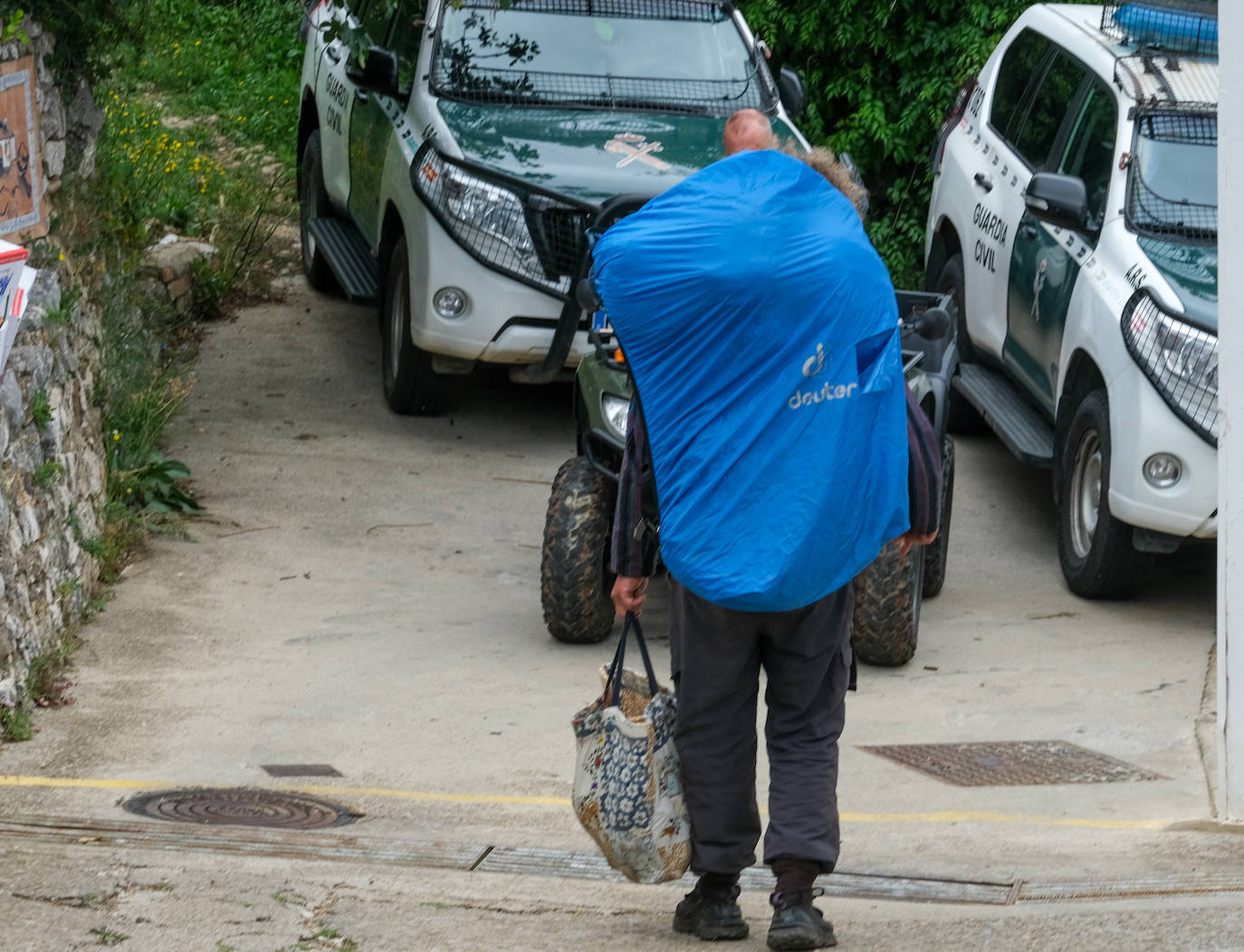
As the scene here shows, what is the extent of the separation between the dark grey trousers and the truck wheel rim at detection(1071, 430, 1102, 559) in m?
3.85

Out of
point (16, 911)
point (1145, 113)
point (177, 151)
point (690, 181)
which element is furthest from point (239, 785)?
point (177, 151)

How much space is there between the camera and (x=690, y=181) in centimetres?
381

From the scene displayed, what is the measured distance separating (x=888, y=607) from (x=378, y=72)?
4.18 m

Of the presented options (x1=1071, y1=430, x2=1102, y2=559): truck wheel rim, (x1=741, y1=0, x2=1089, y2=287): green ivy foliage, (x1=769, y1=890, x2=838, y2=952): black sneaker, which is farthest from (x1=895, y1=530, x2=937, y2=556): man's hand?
(x1=741, y1=0, x2=1089, y2=287): green ivy foliage

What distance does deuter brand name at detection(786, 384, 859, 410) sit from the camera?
3703 millimetres

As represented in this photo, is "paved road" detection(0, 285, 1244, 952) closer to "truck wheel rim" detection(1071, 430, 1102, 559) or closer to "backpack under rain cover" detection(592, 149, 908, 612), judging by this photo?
"truck wheel rim" detection(1071, 430, 1102, 559)

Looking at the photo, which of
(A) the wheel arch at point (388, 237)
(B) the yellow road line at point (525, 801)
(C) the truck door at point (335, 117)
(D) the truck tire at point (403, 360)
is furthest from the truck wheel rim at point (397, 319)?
(B) the yellow road line at point (525, 801)

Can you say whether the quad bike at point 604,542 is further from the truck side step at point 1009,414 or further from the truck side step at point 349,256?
the truck side step at point 349,256

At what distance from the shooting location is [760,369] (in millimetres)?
3699

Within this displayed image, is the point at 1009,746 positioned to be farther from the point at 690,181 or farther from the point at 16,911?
the point at 16,911

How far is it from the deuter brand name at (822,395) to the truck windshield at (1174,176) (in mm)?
4129

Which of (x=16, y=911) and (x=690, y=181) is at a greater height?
(x=690, y=181)

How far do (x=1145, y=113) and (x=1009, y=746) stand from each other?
10.0 ft

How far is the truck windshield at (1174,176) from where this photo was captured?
7.50 meters
